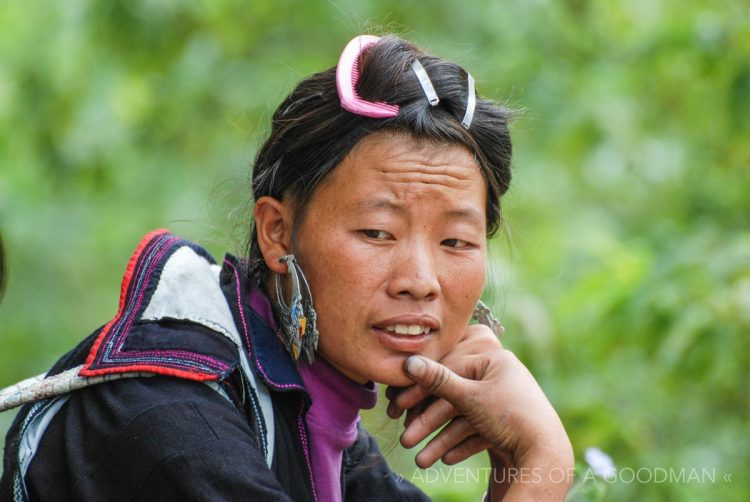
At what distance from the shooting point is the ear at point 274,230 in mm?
2672

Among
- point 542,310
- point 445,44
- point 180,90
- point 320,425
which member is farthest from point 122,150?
point 320,425

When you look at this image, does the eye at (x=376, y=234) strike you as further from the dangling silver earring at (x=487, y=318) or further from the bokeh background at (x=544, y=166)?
the bokeh background at (x=544, y=166)

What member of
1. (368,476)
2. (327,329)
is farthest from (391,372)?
(368,476)

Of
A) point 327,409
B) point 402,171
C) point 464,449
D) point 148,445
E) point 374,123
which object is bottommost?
point 464,449

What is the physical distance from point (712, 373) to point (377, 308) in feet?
6.82

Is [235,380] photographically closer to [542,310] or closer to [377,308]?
[377,308]

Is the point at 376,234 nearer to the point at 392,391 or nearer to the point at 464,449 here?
the point at 392,391

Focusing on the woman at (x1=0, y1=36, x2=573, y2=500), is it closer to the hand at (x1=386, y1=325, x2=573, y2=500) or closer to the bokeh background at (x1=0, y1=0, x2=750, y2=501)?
the hand at (x1=386, y1=325, x2=573, y2=500)

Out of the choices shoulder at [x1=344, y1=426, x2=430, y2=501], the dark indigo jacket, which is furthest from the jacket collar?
shoulder at [x1=344, y1=426, x2=430, y2=501]

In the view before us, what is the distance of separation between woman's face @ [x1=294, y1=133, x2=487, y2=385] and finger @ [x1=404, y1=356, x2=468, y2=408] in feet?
0.13

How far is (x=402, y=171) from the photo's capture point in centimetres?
252

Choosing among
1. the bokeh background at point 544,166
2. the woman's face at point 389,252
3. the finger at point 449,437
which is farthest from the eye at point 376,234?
the bokeh background at point 544,166

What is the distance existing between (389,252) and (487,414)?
1.62ft

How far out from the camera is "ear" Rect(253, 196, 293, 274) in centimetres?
267
